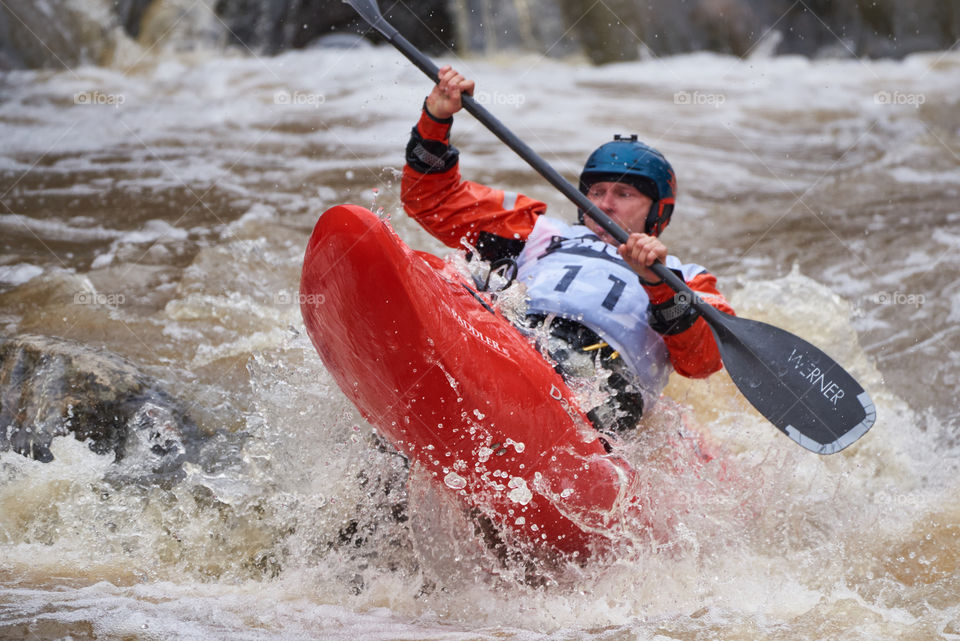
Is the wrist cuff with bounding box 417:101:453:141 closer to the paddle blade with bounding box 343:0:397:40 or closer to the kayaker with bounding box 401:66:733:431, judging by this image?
the kayaker with bounding box 401:66:733:431

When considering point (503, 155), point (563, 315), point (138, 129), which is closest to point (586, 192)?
point (563, 315)

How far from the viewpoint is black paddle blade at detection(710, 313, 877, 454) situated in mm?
2906

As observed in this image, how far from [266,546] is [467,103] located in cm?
152

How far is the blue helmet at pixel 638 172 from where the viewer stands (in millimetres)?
3455

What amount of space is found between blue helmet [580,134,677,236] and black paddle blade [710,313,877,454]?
0.68 meters

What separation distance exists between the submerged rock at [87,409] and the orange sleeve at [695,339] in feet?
5.39

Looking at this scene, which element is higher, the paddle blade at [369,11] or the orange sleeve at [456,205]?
the paddle blade at [369,11]

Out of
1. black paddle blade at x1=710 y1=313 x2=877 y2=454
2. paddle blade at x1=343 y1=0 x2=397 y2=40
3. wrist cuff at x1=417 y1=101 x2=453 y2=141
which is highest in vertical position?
paddle blade at x1=343 y1=0 x2=397 y2=40

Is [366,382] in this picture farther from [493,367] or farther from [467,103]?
[467,103]

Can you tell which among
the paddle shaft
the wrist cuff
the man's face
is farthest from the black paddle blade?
the wrist cuff

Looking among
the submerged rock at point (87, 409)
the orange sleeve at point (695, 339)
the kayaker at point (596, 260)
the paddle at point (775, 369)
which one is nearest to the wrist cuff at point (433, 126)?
the kayaker at point (596, 260)

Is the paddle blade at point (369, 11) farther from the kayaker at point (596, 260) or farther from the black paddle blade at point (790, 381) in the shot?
the black paddle blade at point (790, 381)

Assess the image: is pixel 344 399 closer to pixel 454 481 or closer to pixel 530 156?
pixel 454 481

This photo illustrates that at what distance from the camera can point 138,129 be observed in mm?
7598
